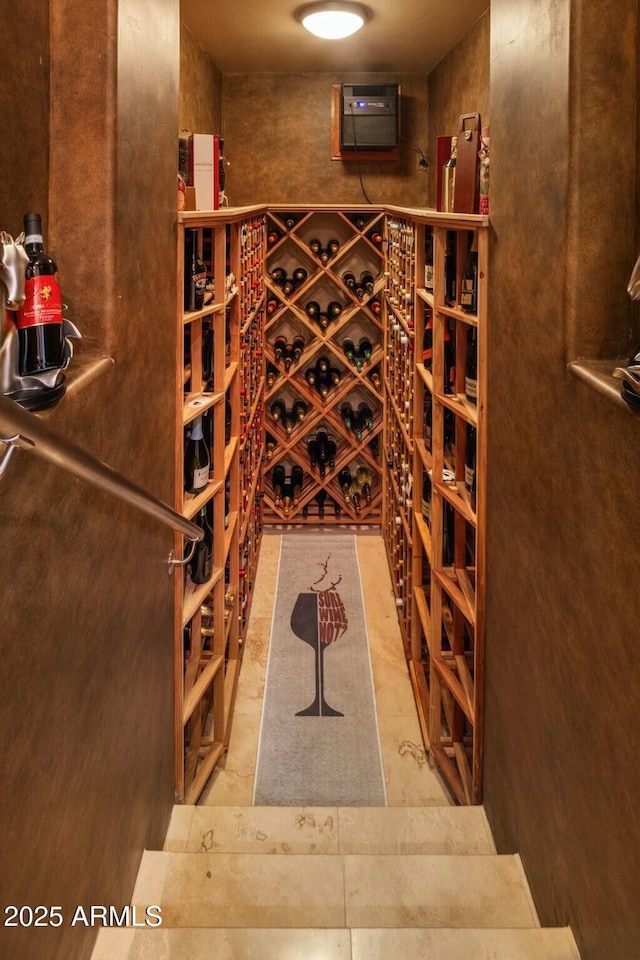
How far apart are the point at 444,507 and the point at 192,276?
1310 mm

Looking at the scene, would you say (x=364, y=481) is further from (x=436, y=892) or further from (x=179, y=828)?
(x=436, y=892)

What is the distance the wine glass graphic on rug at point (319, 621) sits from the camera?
159 inches

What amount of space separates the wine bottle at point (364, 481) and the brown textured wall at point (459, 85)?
186cm

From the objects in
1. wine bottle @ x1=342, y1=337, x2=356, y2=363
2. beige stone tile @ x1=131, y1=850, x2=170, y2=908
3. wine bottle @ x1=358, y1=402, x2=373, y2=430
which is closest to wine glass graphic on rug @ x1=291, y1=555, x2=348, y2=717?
wine bottle @ x1=358, y1=402, x2=373, y2=430

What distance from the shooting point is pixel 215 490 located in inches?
111

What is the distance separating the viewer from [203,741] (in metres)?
3.27

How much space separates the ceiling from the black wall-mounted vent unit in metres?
0.15

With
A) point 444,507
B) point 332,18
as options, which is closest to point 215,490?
point 444,507

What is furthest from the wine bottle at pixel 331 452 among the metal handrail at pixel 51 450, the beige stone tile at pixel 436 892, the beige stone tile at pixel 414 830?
the metal handrail at pixel 51 450

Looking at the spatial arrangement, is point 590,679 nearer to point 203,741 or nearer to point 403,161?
point 203,741

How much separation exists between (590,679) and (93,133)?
4.65 feet

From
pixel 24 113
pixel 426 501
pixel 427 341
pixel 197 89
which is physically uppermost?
pixel 197 89

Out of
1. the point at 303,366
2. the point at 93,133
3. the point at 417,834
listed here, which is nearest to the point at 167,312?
the point at 93,133

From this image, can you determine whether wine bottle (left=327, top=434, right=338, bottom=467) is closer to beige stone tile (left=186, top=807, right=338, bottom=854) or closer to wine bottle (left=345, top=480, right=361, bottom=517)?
wine bottle (left=345, top=480, right=361, bottom=517)
